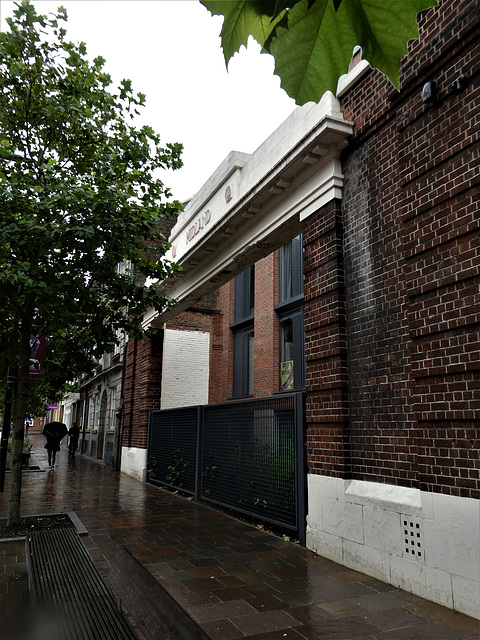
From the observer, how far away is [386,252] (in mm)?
5754

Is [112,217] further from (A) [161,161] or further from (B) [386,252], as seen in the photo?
(B) [386,252]

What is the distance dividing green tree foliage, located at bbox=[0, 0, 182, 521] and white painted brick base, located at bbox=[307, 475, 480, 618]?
15.2ft

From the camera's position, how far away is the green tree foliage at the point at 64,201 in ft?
24.1

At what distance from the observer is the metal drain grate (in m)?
4.65

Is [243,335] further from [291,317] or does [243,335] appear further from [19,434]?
[19,434]

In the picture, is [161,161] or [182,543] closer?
[182,543]

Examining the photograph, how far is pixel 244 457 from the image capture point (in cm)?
881

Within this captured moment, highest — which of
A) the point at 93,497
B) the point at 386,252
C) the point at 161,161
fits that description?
the point at 161,161

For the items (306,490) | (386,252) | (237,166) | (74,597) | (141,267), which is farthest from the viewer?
(237,166)

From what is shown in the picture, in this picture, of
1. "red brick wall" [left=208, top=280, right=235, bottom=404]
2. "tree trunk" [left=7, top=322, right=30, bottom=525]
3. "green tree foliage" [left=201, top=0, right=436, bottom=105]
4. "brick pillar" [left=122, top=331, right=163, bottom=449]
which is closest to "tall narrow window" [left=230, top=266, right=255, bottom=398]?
"red brick wall" [left=208, top=280, right=235, bottom=404]

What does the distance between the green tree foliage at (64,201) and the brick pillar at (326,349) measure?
2.96m

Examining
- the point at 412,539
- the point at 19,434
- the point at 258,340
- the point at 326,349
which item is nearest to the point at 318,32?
the point at 412,539

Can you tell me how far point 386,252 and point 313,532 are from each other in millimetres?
3655

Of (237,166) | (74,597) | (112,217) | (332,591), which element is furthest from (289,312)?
(74,597)
